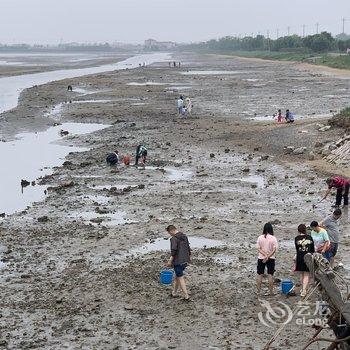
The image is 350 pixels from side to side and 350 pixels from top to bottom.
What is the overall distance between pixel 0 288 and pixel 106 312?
289cm

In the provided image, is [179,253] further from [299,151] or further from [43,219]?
[299,151]

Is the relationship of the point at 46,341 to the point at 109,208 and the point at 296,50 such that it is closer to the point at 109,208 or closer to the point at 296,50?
the point at 109,208

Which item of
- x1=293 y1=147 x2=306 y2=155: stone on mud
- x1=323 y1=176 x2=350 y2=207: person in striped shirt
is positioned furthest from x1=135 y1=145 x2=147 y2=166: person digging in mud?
x1=323 y1=176 x2=350 y2=207: person in striped shirt

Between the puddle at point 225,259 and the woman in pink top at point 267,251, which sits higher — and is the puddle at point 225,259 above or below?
below

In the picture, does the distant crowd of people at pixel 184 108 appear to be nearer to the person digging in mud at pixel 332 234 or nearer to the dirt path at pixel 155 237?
the dirt path at pixel 155 237

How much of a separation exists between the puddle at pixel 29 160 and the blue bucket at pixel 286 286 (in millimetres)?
11054

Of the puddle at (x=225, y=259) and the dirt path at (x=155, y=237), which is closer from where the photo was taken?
the dirt path at (x=155, y=237)

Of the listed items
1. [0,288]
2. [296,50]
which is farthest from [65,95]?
[296,50]

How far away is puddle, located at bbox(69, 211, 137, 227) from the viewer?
1873 cm

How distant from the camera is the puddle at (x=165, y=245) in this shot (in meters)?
16.2

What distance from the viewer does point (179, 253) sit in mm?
12422

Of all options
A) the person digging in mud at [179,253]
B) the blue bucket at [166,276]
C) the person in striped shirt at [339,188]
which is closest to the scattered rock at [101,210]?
the blue bucket at [166,276]

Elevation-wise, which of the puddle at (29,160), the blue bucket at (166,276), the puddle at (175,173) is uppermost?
the blue bucket at (166,276)

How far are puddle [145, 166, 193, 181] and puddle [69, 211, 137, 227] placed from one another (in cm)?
518
